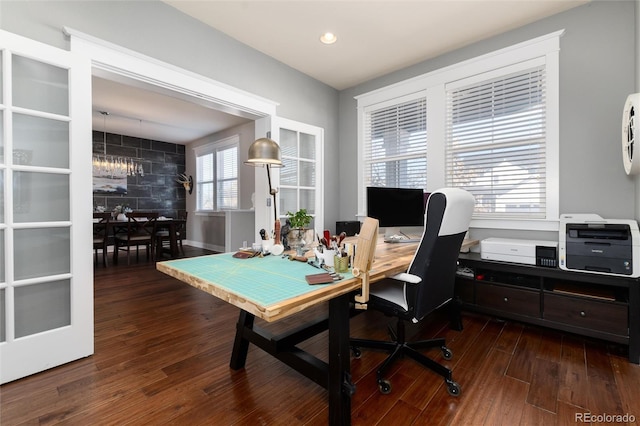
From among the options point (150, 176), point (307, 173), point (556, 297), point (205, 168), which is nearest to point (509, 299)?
point (556, 297)

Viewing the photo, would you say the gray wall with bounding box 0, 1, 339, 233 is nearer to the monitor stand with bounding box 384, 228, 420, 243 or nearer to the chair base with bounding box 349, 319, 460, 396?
the monitor stand with bounding box 384, 228, 420, 243

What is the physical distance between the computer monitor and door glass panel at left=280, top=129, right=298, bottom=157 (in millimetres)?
1326

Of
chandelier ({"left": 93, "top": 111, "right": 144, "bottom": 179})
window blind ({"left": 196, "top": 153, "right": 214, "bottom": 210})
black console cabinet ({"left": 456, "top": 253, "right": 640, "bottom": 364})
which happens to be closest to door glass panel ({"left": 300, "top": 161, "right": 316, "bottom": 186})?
black console cabinet ({"left": 456, "top": 253, "right": 640, "bottom": 364})

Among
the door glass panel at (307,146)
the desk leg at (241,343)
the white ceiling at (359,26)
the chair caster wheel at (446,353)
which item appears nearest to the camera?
the desk leg at (241,343)

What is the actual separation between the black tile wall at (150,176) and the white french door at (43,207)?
5.04 metres

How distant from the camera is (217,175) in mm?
6367

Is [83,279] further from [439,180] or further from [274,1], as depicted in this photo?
[439,180]

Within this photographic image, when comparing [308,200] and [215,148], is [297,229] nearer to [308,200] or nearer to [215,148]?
[308,200]

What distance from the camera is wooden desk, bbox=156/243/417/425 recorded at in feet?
3.34

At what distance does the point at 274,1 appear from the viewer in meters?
2.37

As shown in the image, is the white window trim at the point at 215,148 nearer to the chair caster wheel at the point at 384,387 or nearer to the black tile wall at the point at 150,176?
the black tile wall at the point at 150,176

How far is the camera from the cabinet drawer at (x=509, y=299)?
2.27 meters

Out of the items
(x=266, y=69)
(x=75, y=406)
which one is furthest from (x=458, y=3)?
(x=75, y=406)

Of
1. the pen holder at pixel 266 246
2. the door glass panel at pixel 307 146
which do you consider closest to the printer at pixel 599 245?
the pen holder at pixel 266 246
